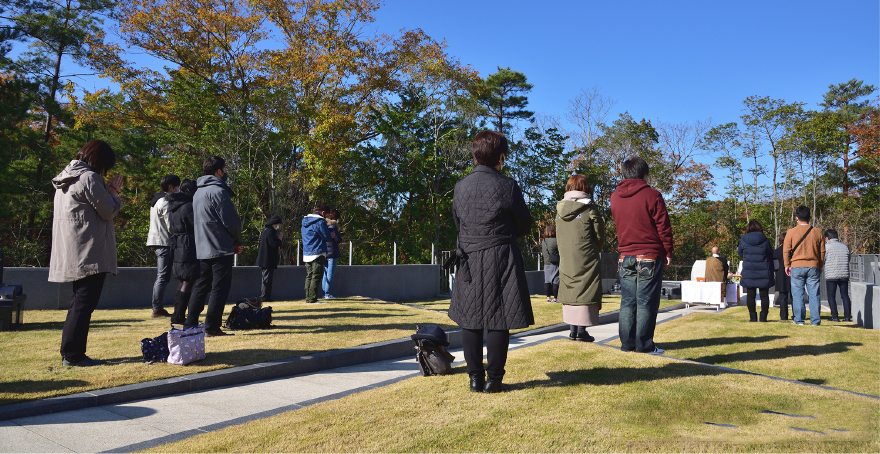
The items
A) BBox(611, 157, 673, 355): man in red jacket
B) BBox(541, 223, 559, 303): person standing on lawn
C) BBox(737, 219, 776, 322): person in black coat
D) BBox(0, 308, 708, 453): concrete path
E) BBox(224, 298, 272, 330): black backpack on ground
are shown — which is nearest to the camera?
BBox(0, 308, 708, 453): concrete path

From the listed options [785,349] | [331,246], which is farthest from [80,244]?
[785,349]

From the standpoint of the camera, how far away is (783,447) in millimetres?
2922

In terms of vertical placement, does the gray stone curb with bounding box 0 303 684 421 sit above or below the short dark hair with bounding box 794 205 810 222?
below

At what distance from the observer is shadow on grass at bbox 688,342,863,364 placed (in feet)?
20.1

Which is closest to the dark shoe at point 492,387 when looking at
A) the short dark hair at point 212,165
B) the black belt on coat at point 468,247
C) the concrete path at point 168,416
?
the black belt on coat at point 468,247

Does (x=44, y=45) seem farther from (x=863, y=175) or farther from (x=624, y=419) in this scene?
(x=863, y=175)

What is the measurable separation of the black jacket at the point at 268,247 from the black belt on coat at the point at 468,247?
699 cm

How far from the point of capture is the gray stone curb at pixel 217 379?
3973 mm

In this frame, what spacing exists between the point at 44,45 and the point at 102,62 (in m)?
1.91

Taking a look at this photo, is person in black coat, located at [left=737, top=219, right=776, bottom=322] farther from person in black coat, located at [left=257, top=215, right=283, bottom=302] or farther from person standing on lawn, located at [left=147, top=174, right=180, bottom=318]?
person standing on lawn, located at [left=147, top=174, right=180, bottom=318]

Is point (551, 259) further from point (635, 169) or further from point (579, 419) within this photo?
point (579, 419)

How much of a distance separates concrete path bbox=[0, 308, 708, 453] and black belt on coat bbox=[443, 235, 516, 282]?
142 centimetres

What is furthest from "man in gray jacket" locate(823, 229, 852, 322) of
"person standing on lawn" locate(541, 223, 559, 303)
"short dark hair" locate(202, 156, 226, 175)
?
"short dark hair" locate(202, 156, 226, 175)

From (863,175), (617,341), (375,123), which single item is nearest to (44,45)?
(375,123)
